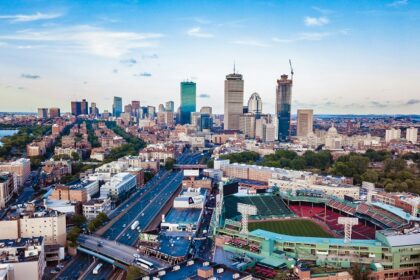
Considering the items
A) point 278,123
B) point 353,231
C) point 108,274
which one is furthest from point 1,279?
point 278,123

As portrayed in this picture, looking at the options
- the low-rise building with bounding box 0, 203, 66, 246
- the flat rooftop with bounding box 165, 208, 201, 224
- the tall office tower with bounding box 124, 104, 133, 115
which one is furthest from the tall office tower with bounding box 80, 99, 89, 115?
the low-rise building with bounding box 0, 203, 66, 246

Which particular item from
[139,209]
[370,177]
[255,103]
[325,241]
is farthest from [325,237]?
[255,103]

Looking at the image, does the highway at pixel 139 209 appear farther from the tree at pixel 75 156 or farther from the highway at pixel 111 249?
the tree at pixel 75 156

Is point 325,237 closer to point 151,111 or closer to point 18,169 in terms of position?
point 18,169

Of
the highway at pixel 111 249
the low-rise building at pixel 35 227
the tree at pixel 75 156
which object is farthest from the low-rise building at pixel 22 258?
the tree at pixel 75 156

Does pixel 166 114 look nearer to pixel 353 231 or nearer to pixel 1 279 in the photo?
pixel 353 231

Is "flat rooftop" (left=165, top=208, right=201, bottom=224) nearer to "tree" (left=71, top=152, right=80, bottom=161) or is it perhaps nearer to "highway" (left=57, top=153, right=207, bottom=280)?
"highway" (left=57, top=153, right=207, bottom=280)
